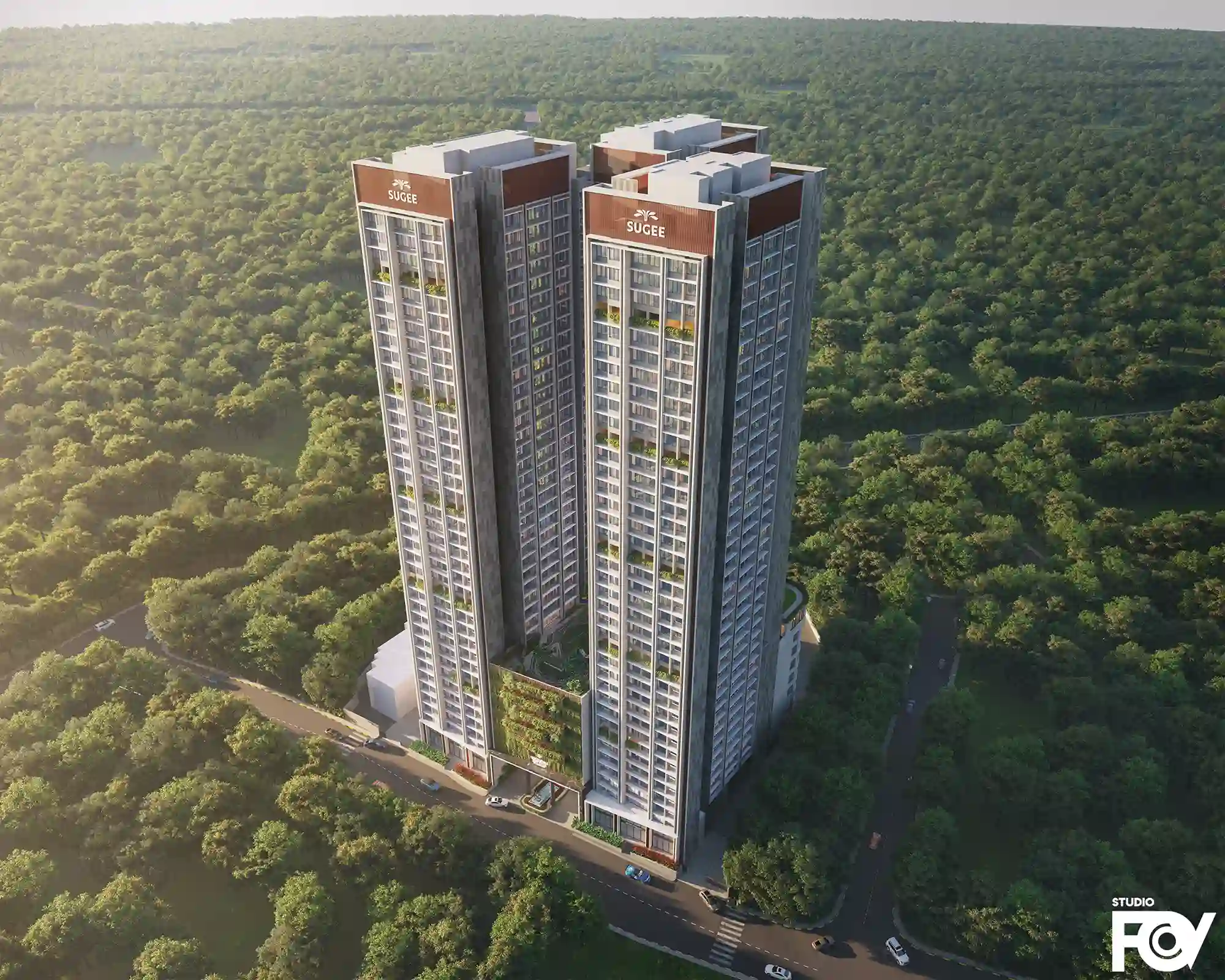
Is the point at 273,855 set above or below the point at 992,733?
above

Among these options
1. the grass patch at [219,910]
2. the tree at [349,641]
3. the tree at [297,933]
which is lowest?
the grass patch at [219,910]

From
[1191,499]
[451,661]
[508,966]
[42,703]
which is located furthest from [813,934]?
[1191,499]

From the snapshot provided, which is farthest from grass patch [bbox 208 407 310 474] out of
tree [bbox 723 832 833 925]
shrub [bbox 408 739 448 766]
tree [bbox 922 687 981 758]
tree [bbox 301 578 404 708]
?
tree [bbox 922 687 981 758]

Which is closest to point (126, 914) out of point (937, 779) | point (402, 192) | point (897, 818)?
point (402, 192)

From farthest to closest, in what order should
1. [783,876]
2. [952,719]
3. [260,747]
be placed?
[952,719], [260,747], [783,876]

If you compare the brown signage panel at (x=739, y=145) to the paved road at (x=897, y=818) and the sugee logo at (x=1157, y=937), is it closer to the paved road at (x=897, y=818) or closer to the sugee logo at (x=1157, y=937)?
the paved road at (x=897, y=818)

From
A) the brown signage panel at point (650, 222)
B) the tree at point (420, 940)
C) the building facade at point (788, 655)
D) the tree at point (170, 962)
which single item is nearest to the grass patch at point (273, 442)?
the tree at point (170, 962)

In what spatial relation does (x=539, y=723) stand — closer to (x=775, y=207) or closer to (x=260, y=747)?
(x=260, y=747)
